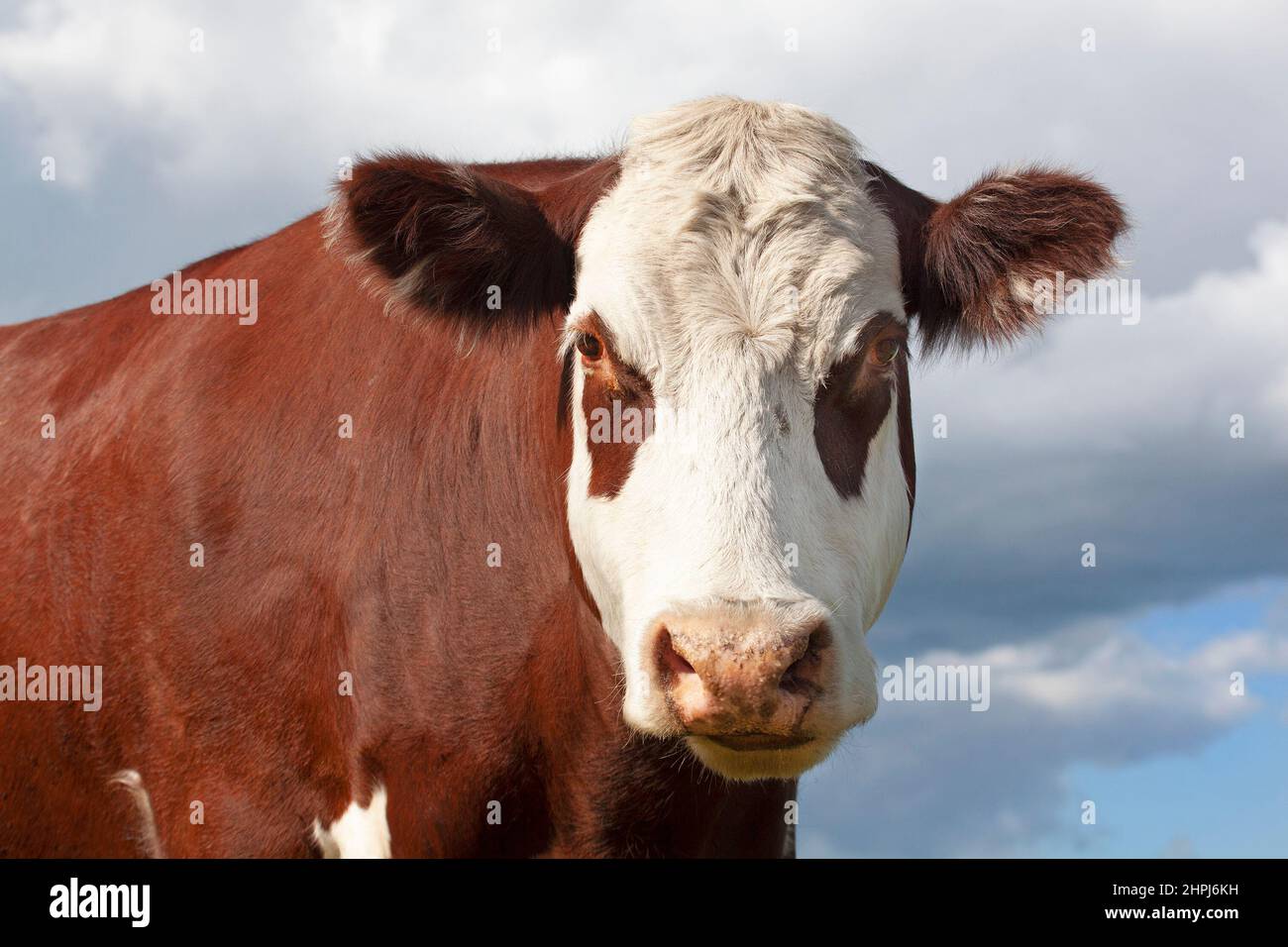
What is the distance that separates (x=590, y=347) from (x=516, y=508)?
0.91m

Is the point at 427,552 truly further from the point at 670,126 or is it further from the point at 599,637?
the point at 670,126

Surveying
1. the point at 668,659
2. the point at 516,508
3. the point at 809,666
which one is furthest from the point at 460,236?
the point at 809,666

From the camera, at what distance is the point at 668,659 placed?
4.13m

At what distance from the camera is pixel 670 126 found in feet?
17.5

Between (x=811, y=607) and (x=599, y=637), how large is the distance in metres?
1.32

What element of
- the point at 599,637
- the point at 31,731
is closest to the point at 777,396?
the point at 599,637

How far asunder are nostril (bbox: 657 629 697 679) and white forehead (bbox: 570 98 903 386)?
918 mm

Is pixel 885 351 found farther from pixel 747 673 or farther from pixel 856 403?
pixel 747 673

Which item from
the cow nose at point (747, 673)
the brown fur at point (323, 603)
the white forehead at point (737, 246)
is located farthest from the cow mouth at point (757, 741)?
the white forehead at point (737, 246)

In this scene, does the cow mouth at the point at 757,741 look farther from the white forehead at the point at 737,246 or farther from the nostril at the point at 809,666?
the white forehead at the point at 737,246

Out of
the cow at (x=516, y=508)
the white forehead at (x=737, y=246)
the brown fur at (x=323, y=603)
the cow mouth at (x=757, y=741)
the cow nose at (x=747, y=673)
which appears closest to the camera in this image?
the cow nose at (x=747, y=673)

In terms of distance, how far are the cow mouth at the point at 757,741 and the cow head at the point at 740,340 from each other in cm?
1

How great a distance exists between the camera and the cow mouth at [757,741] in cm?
399

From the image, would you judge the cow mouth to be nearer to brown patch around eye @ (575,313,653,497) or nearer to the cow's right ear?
brown patch around eye @ (575,313,653,497)
